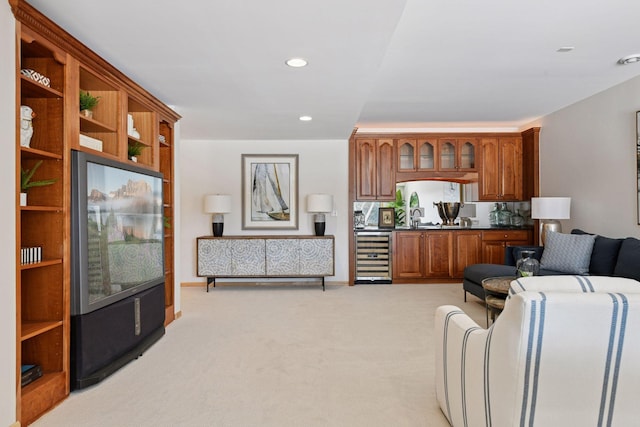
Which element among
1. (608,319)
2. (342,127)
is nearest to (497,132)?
(342,127)

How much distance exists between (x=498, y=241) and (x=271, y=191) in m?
3.58

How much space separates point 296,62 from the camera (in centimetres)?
312

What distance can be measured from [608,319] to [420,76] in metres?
3.21

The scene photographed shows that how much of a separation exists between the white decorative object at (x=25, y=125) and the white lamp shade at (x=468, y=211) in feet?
20.0

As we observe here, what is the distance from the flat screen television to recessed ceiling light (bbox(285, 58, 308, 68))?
145 centimetres

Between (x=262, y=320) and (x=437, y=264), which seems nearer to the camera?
(x=262, y=320)

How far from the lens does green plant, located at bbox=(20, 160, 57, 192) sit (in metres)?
2.29

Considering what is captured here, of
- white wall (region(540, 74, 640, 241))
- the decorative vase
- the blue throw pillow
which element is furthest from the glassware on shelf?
the decorative vase

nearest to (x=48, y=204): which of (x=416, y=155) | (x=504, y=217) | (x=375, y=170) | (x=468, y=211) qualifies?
(x=375, y=170)

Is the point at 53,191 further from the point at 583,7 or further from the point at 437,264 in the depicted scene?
the point at 437,264

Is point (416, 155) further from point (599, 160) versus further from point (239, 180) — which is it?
point (239, 180)

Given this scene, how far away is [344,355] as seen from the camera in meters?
3.29

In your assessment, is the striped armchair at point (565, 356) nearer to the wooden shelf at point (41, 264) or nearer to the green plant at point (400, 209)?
the wooden shelf at point (41, 264)

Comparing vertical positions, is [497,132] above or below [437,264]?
above
